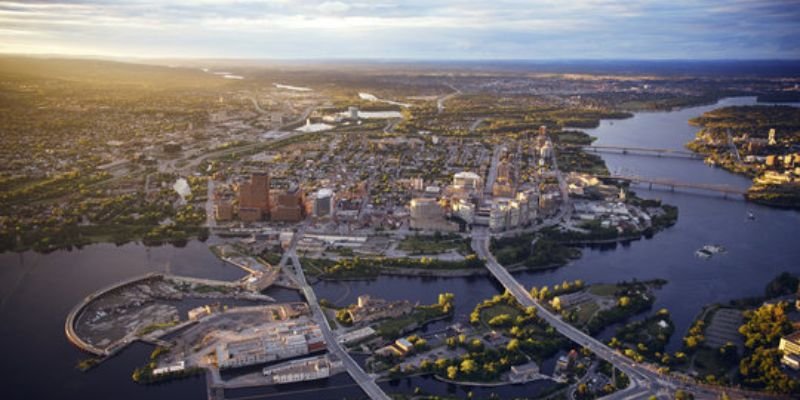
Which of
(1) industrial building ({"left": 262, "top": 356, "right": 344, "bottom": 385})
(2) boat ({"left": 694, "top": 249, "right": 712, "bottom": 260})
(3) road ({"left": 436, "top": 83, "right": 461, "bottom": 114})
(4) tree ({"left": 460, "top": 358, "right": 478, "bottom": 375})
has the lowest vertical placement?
(1) industrial building ({"left": 262, "top": 356, "right": 344, "bottom": 385})

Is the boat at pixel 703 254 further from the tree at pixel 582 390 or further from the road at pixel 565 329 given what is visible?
the tree at pixel 582 390

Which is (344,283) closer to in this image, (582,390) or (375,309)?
(375,309)

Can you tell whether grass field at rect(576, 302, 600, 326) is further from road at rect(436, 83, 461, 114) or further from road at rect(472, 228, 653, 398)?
road at rect(436, 83, 461, 114)

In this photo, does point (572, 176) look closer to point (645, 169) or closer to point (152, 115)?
point (645, 169)

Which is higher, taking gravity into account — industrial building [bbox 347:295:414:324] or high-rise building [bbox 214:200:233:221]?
high-rise building [bbox 214:200:233:221]

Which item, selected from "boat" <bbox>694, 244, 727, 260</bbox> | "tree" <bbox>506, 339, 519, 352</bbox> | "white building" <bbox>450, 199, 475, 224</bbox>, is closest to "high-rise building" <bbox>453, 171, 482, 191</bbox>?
"white building" <bbox>450, 199, 475, 224</bbox>

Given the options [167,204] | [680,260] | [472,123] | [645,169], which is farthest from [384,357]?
[472,123]
